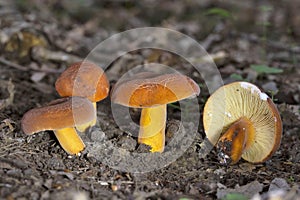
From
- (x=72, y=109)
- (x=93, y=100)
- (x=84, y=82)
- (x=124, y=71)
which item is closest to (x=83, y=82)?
(x=84, y=82)

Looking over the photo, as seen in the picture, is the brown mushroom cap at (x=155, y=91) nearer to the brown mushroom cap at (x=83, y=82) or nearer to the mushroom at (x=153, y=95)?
the mushroom at (x=153, y=95)

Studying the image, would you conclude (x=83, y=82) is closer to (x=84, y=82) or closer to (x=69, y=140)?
(x=84, y=82)

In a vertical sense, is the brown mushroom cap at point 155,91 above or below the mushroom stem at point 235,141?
above

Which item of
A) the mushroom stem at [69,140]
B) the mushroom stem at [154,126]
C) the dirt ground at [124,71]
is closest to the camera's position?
the dirt ground at [124,71]

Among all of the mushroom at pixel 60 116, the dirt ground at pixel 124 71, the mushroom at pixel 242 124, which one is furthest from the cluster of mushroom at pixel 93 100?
the mushroom at pixel 242 124

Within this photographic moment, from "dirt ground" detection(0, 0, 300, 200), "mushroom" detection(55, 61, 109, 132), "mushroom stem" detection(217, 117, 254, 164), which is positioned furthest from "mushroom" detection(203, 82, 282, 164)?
"mushroom" detection(55, 61, 109, 132)

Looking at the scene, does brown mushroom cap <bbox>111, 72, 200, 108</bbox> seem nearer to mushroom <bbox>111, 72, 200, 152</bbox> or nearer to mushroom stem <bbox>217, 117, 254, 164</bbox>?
mushroom <bbox>111, 72, 200, 152</bbox>

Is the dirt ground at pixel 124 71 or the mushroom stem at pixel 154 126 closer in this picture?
the dirt ground at pixel 124 71

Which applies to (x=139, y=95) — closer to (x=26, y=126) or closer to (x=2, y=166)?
(x=26, y=126)
